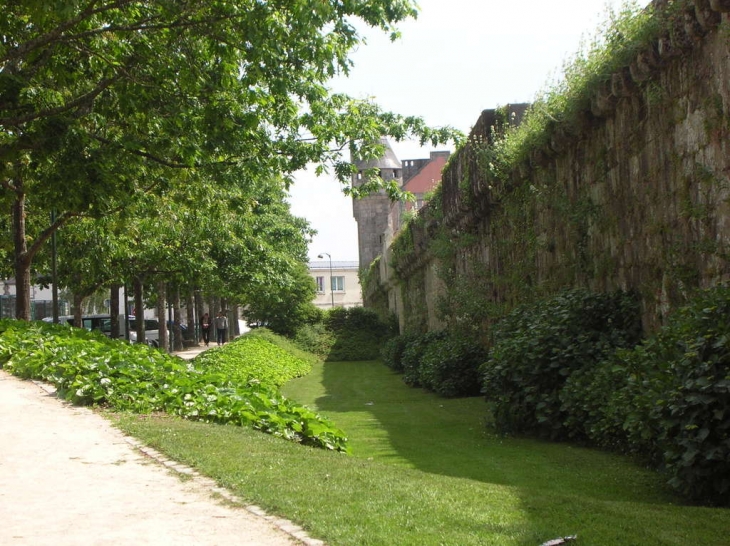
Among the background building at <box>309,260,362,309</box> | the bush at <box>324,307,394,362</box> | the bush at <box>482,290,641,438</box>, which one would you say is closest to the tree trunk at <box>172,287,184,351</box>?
the bush at <box>324,307,394,362</box>

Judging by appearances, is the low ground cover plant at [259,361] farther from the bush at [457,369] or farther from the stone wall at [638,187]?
the stone wall at [638,187]

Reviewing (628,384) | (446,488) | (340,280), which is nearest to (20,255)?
(628,384)

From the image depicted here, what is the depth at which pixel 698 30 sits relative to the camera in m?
7.05

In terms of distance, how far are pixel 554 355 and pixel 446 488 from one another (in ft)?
12.3

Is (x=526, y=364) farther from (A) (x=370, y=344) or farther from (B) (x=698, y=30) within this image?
(A) (x=370, y=344)

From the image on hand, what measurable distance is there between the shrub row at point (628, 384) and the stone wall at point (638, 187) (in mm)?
632

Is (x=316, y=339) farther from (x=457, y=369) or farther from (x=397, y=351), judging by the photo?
(x=457, y=369)

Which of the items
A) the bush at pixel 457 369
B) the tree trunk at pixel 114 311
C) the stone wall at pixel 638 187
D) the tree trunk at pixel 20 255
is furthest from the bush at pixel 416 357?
the tree trunk at pixel 114 311

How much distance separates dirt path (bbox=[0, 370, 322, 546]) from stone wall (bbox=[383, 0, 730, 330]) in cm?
425

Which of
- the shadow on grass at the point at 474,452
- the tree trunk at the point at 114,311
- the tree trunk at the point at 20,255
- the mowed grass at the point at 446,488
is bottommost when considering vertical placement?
the shadow on grass at the point at 474,452

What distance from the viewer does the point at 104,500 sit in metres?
4.96

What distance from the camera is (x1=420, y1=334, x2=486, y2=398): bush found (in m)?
14.7

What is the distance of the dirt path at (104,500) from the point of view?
13.6ft

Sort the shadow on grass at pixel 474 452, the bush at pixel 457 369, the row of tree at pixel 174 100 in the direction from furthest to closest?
the bush at pixel 457 369, the row of tree at pixel 174 100, the shadow on grass at pixel 474 452
